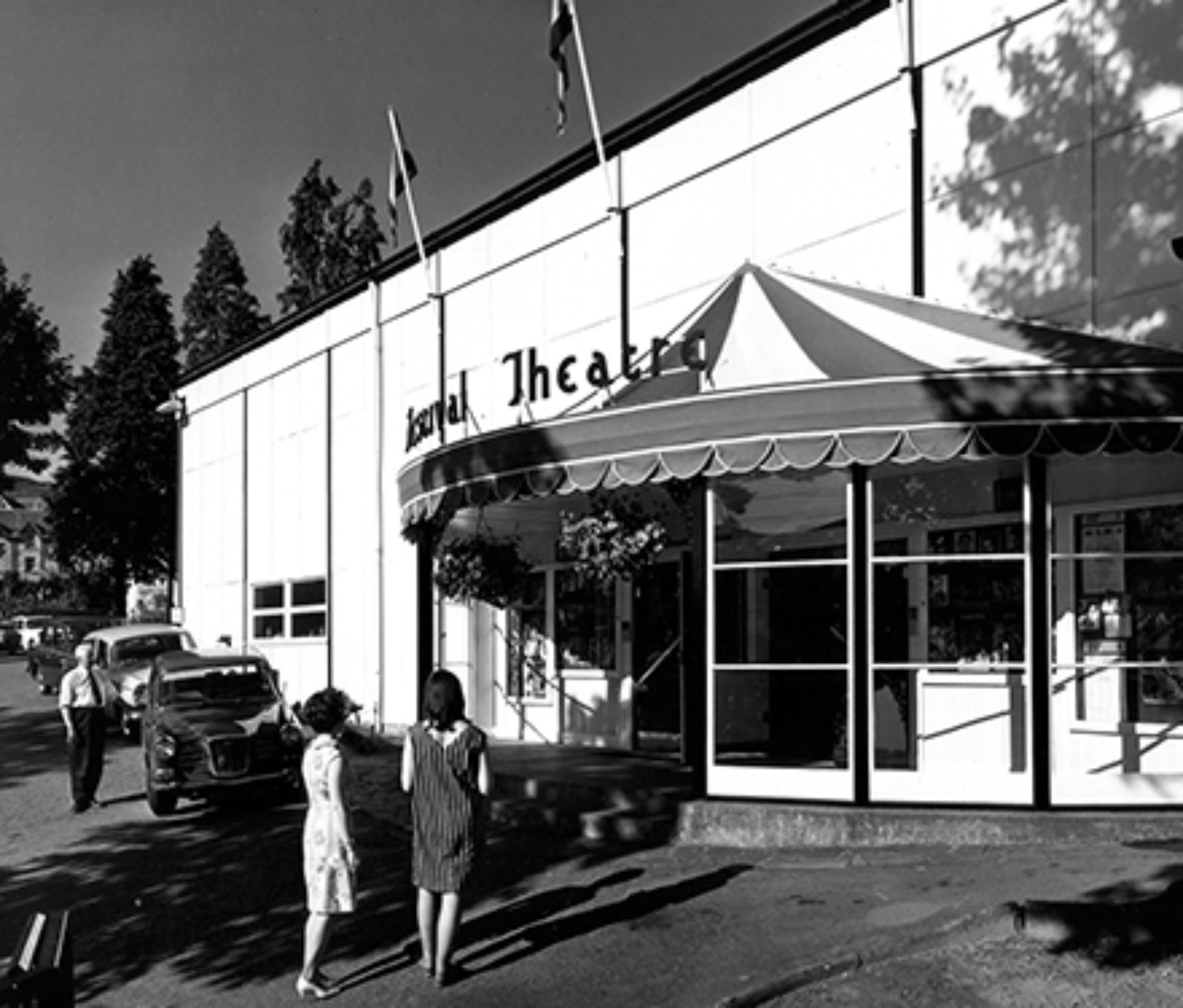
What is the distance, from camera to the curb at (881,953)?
6734 millimetres

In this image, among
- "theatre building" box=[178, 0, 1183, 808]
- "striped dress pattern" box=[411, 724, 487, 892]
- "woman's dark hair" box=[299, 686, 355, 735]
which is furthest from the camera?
"theatre building" box=[178, 0, 1183, 808]

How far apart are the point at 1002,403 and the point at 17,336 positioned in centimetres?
4698

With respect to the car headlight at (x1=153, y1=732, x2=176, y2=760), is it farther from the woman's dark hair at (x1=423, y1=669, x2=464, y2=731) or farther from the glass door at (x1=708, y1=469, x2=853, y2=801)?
the woman's dark hair at (x1=423, y1=669, x2=464, y2=731)

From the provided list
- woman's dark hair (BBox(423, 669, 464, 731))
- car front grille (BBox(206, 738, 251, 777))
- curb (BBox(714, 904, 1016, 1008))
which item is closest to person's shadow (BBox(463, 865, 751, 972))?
woman's dark hair (BBox(423, 669, 464, 731))

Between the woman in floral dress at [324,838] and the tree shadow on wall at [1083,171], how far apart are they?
6.54m

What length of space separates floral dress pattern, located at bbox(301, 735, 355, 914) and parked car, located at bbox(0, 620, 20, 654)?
5431cm

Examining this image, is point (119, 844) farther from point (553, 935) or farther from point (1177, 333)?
point (1177, 333)

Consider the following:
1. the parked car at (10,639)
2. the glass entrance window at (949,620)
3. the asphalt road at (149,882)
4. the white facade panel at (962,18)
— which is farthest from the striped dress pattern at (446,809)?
the parked car at (10,639)

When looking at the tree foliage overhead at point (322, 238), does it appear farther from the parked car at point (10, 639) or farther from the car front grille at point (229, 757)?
the car front grille at point (229, 757)

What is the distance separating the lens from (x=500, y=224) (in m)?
18.5

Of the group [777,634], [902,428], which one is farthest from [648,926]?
[902,428]

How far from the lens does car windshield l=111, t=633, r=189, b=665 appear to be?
74.3 ft

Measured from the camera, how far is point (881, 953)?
7125 millimetres

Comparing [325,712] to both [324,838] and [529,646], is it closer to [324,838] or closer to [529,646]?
[324,838]
